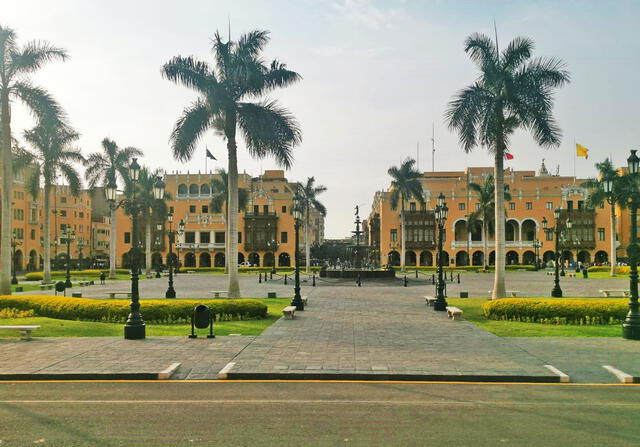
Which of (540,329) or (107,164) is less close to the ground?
(107,164)

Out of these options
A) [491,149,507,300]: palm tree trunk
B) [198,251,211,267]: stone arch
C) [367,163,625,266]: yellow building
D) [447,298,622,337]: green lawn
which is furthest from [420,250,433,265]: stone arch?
[447,298,622,337]: green lawn

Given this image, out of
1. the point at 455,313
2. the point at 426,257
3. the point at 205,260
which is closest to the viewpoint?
the point at 455,313

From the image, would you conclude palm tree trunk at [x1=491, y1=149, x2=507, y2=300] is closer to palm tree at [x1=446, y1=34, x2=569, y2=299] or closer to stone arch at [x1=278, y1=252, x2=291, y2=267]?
palm tree at [x1=446, y1=34, x2=569, y2=299]

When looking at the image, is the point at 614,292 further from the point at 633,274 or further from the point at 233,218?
the point at 233,218

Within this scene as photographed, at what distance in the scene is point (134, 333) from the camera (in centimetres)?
1481

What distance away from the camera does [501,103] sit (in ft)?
80.3

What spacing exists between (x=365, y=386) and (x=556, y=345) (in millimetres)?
6435

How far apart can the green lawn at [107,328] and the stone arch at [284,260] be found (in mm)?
66581

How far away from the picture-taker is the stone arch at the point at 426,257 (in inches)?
3435

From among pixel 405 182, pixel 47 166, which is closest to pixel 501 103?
pixel 47 166

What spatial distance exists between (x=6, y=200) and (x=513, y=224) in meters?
76.3

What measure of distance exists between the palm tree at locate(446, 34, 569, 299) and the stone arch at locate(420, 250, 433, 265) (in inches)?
2502

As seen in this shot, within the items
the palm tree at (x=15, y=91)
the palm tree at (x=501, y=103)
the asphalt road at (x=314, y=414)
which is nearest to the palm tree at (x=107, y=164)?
the palm tree at (x=15, y=91)

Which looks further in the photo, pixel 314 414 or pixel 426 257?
pixel 426 257
